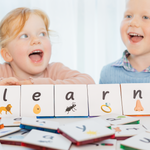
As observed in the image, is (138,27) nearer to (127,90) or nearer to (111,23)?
(127,90)

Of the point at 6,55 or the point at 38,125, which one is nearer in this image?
the point at 38,125

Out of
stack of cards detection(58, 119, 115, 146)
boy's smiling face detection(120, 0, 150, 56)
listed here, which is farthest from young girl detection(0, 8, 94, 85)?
stack of cards detection(58, 119, 115, 146)

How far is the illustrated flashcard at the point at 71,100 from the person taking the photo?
2.25ft

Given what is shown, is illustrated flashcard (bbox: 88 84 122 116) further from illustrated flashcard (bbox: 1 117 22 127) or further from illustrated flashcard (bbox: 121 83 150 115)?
illustrated flashcard (bbox: 1 117 22 127)

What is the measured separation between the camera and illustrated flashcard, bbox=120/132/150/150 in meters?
0.40

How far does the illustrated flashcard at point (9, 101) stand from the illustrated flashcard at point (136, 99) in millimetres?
374

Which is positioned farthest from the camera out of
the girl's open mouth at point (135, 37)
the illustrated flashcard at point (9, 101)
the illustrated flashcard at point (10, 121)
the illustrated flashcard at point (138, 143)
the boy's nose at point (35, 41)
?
the girl's open mouth at point (135, 37)

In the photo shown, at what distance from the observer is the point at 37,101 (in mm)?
701

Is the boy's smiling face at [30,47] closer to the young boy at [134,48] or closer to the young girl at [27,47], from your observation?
the young girl at [27,47]

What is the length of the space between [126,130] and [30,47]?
608 millimetres

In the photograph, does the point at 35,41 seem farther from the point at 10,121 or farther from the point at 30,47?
the point at 10,121

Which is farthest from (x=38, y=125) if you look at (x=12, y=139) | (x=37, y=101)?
(x=37, y=101)

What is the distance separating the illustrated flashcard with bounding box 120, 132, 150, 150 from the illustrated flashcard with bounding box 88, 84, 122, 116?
0.81 ft

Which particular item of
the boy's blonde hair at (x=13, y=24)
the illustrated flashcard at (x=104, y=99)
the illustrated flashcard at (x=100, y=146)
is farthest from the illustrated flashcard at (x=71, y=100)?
the boy's blonde hair at (x=13, y=24)
